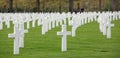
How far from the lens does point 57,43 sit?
18.3 meters

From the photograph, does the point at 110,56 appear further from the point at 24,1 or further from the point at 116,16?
the point at 24,1

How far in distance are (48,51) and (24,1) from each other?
332 ft

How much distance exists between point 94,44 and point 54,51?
9.24 feet

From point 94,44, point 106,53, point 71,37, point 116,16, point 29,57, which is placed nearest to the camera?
point 29,57

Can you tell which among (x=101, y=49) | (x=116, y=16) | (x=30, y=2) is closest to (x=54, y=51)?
(x=101, y=49)

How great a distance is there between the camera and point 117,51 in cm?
1538

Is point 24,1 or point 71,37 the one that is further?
point 24,1

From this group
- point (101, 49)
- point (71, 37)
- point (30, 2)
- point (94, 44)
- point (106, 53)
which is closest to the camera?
point (106, 53)

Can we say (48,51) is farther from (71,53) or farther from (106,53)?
(106,53)

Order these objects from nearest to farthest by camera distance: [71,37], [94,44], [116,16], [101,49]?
[101,49] < [94,44] < [71,37] < [116,16]

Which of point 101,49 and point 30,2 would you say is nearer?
point 101,49

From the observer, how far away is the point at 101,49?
1594cm

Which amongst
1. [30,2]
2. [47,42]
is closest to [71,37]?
[47,42]

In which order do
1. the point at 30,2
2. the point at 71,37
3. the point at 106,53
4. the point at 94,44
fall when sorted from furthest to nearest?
1. the point at 30,2
2. the point at 71,37
3. the point at 94,44
4. the point at 106,53
